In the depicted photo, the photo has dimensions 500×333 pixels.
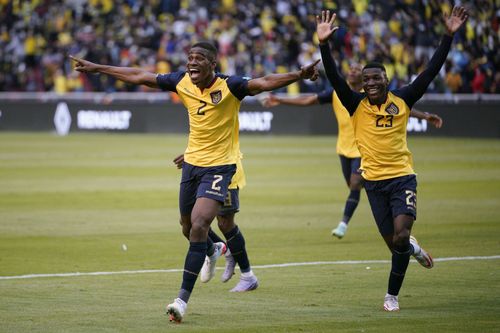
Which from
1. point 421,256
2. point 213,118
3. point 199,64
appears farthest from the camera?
point 421,256

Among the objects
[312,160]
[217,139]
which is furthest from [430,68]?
[312,160]

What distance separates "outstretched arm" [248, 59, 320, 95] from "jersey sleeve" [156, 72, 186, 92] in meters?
0.82

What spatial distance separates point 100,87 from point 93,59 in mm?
1249

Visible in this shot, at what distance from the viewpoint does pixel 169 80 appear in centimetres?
1001

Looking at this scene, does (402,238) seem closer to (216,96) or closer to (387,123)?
(387,123)

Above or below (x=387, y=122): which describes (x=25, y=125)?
below

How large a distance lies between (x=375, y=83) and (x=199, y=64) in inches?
61.8

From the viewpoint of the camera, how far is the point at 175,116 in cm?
3906

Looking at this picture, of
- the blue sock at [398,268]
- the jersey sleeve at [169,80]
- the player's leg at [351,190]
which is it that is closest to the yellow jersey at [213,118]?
the jersey sleeve at [169,80]

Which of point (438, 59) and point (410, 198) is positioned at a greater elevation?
point (438, 59)

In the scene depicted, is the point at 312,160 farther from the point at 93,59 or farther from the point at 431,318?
the point at 431,318

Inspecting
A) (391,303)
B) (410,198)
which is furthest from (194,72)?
(391,303)

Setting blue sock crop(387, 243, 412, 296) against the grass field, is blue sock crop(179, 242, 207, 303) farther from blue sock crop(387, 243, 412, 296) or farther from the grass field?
blue sock crop(387, 243, 412, 296)

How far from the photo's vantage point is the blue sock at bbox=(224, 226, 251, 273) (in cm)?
1080
